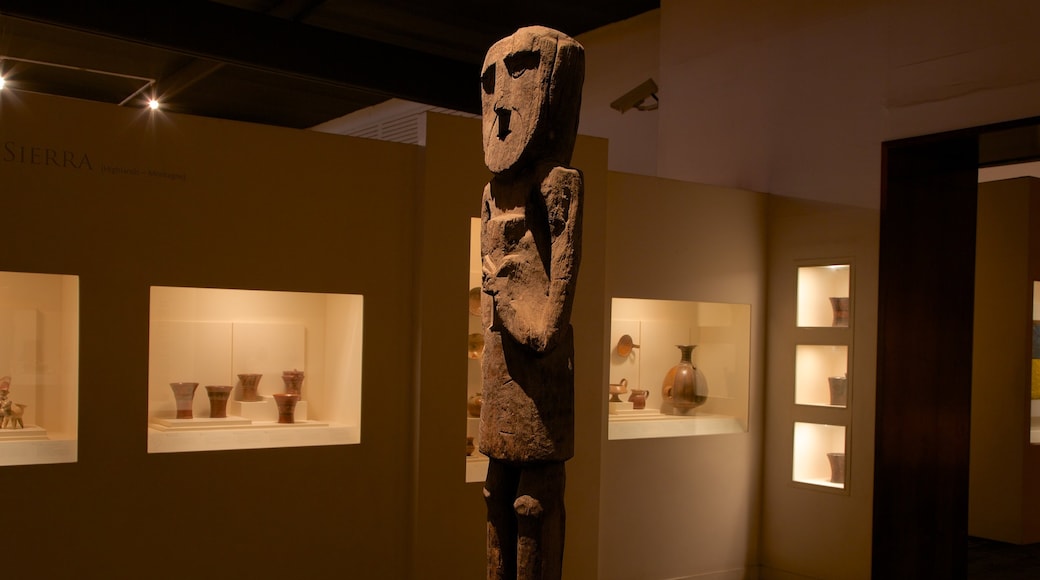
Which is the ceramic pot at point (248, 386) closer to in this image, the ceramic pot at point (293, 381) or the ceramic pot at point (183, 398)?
the ceramic pot at point (293, 381)

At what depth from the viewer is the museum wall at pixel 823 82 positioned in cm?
569

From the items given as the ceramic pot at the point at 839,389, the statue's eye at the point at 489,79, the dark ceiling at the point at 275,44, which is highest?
the dark ceiling at the point at 275,44

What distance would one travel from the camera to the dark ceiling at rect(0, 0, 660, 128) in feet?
23.4

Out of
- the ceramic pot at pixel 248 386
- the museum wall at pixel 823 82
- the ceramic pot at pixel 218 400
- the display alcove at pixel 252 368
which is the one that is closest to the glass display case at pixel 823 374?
the museum wall at pixel 823 82

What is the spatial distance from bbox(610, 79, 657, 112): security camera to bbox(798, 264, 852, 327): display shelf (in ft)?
8.81

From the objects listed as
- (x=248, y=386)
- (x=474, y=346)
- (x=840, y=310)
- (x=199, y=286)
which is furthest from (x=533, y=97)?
(x=840, y=310)

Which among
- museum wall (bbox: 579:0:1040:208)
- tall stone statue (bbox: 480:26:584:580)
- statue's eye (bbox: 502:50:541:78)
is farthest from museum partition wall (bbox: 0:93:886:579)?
statue's eye (bbox: 502:50:541:78)

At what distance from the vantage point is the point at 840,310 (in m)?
6.52

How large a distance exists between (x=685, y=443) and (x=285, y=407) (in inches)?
111

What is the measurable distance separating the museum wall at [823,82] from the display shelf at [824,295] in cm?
52

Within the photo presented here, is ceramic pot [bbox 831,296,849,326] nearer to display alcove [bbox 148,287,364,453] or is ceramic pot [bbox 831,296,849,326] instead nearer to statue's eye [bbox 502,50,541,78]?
display alcove [bbox 148,287,364,453]

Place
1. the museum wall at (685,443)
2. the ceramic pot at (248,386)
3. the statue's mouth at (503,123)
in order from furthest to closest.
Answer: the museum wall at (685,443) → the ceramic pot at (248,386) → the statue's mouth at (503,123)

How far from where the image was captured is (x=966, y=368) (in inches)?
252

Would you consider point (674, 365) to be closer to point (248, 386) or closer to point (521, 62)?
point (248, 386)
